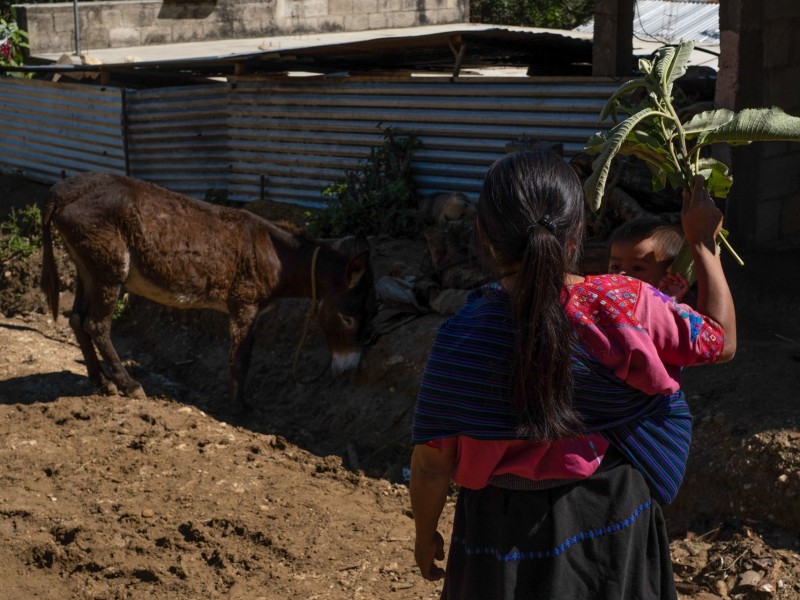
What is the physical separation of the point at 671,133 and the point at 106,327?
17.8ft

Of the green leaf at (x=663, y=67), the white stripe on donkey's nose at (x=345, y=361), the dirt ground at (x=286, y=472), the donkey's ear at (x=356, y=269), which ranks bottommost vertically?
the dirt ground at (x=286, y=472)

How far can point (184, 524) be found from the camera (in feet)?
16.8

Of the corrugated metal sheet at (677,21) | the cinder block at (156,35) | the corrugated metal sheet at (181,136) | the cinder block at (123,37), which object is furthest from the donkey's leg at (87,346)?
the cinder block at (156,35)

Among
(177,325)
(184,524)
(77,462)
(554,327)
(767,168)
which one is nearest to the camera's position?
(554,327)

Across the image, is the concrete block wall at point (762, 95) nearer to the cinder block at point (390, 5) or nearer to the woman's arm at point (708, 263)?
the woman's arm at point (708, 263)

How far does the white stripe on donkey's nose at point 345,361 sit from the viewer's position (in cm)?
714

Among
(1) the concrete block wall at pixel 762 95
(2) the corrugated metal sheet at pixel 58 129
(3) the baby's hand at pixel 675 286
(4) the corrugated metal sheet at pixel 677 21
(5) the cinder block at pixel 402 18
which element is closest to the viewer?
(3) the baby's hand at pixel 675 286

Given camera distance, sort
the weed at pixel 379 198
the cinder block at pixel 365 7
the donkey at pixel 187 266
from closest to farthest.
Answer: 1. the donkey at pixel 187 266
2. the weed at pixel 379 198
3. the cinder block at pixel 365 7

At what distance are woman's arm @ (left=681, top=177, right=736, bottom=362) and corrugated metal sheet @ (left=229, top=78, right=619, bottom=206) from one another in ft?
17.8

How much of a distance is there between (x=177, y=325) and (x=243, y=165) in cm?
235

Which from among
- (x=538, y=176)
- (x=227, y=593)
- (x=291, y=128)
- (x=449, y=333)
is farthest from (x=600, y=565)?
(x=291, y=128)

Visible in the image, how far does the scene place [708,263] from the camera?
2357mm

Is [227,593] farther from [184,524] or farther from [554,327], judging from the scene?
Answer: [554,327]

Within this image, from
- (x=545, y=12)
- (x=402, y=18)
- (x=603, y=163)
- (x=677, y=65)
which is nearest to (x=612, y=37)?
(x=677, y=65)
